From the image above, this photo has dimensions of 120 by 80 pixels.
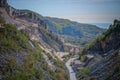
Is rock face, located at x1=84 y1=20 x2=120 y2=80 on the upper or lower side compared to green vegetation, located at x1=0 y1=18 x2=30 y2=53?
lower

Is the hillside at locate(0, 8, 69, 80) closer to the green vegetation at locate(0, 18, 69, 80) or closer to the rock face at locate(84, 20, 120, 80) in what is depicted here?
the green vegetation at locate(0, 18, 69, 80)

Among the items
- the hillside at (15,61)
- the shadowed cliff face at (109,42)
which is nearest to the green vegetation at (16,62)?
the hillside at (15,61)

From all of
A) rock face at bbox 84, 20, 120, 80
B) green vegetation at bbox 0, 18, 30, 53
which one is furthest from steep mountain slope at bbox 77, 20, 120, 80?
green vegetation at bbox 0, 18, 30, 53

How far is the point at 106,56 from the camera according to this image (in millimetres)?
140375

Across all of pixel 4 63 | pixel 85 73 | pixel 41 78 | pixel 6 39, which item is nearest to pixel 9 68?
pixel 4 63

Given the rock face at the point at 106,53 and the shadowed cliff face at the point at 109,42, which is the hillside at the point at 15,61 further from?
the shadowed cliff face at the point at 109,42

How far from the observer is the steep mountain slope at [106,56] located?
106 m

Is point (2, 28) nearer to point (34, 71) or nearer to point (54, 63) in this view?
point (34, 71)

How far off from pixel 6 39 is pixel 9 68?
24.6 m

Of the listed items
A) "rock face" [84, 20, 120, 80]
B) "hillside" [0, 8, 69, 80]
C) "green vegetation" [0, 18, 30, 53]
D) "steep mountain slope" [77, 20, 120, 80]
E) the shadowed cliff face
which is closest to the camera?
"hillside" [0, 8, 69, 80]

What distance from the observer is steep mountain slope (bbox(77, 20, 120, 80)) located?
106 metres

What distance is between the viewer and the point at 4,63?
82.7 m

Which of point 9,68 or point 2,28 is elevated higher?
point 2,28

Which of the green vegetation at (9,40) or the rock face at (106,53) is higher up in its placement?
the green vegetation at (9,40)
